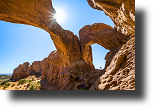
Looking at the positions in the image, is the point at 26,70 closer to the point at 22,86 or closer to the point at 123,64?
the point at 22,86

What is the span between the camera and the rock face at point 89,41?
114 inches

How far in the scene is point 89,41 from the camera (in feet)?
39.3

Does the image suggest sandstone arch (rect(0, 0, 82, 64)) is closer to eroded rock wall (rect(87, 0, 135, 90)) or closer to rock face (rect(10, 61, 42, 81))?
eroded rock wall (rect(87, 0, 135, 90))

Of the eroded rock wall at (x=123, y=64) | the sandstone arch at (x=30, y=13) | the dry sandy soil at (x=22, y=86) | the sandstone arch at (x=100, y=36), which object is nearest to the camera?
the eroded rock wall at (x=123, y=64)

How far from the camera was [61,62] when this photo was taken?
1250 cm

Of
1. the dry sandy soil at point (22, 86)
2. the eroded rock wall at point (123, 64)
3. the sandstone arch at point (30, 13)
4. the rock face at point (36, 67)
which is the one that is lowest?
the dry sandy soil at point (22, 86)

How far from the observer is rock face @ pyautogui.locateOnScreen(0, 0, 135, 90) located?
2.90 m

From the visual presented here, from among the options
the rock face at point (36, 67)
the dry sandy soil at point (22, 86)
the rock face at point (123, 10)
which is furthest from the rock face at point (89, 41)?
the rock face at point (36, 67)

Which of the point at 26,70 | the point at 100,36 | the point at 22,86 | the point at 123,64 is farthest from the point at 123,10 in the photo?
the point at 26,70

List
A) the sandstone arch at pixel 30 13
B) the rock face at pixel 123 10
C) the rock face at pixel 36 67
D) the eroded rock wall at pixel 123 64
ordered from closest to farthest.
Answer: the eroded rock wall at pixel 123 64
the rock face at pixel 123 10
the sandstone arch at pixel 30 13
the rock face at pixel 36 67

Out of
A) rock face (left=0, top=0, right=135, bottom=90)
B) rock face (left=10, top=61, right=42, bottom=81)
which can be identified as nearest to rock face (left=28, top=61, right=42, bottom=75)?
rock face (left=10, top=61, right=42, bottom=81)

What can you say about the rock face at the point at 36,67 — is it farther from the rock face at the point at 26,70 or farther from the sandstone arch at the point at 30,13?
the sandstone arch at the point at 30,13
